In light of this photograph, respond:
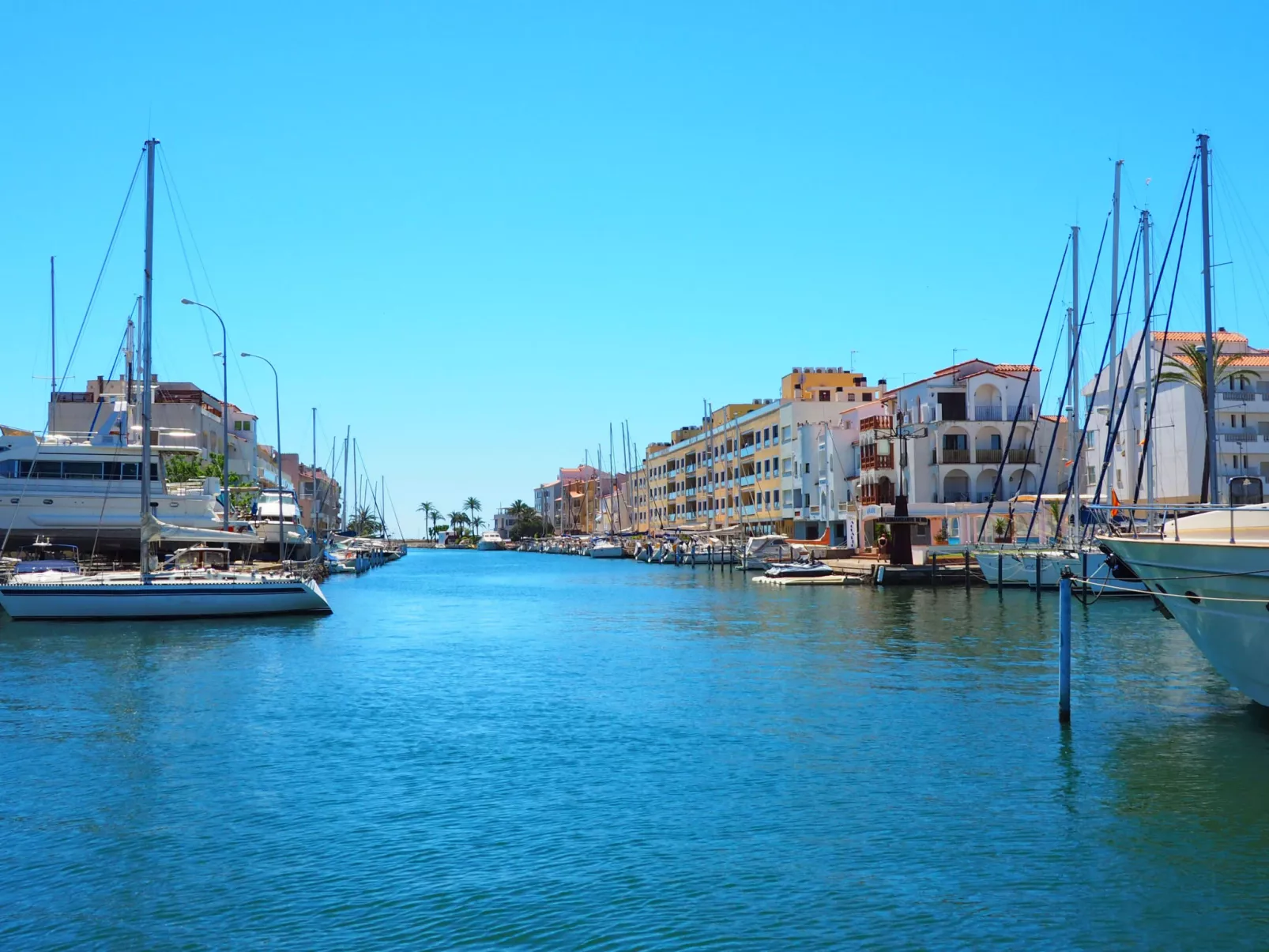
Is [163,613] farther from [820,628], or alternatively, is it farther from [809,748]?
[809,748]

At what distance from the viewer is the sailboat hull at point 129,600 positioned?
41094 millimetres

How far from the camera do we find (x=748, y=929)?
39.8 ft

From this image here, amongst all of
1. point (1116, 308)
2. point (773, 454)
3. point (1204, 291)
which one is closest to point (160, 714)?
point (1204, 291)

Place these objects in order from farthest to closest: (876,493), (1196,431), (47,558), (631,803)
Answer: (876,493) < (1196,431) < (47,558) < (631,803)

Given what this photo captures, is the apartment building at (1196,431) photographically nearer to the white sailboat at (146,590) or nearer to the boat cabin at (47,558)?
the white sailboat at (146,590)

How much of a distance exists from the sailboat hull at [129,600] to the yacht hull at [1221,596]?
32100mm

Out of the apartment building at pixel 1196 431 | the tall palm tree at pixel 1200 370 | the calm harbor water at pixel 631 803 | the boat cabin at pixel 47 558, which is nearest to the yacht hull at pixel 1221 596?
the calm harbor water at pixel 631 803

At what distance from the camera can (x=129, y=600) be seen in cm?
4134

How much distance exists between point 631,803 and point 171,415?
264 feet

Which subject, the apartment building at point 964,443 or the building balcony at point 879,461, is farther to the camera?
the building balcony at point 879,461

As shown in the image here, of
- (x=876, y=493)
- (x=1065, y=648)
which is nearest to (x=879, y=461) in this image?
(x=876, y=493)

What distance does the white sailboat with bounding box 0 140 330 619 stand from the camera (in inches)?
1614

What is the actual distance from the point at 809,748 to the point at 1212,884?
27.0 ft

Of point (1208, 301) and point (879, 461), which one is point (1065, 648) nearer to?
point (1208, 301)
